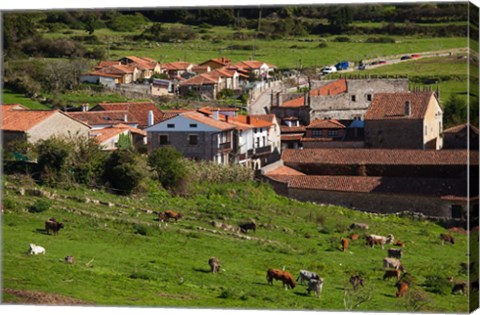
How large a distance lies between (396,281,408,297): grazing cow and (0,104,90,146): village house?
17.2 feet

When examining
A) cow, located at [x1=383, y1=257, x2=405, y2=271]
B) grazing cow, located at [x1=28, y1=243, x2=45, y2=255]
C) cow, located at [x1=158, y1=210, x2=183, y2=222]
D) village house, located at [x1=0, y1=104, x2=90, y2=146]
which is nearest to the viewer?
cow, located at [x1=383, y1=257, x2=405, y2=271]

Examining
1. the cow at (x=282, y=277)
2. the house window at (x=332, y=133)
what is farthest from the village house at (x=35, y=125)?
the cow at (x=282, y=277)

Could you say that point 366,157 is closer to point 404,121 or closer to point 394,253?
point 404,121

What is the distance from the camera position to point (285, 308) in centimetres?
1579

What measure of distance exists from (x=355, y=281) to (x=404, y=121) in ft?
9.60

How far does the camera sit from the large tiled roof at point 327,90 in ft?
62.8

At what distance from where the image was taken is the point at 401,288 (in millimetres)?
16188

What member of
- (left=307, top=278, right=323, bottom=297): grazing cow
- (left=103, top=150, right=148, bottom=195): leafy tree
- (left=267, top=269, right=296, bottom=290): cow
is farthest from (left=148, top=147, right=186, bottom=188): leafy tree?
(left=307, top=278, right=323, bottom=297): grazing cow

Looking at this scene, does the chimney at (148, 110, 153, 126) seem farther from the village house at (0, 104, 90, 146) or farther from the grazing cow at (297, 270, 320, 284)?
the grazing cow at (297, 270, 320, 284)

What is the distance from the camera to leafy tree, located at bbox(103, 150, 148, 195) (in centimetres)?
1852

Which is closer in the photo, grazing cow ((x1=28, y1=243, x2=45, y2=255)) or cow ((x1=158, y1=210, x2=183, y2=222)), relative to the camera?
grazing cow ((x1=28, y1=243, x2=45, y2=255))

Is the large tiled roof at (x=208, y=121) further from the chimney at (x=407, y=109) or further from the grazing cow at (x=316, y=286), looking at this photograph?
the grazing cow at (x=316, y=286)

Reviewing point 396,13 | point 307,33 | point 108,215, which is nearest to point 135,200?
point 108,215

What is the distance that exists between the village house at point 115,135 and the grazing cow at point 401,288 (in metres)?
4.31
